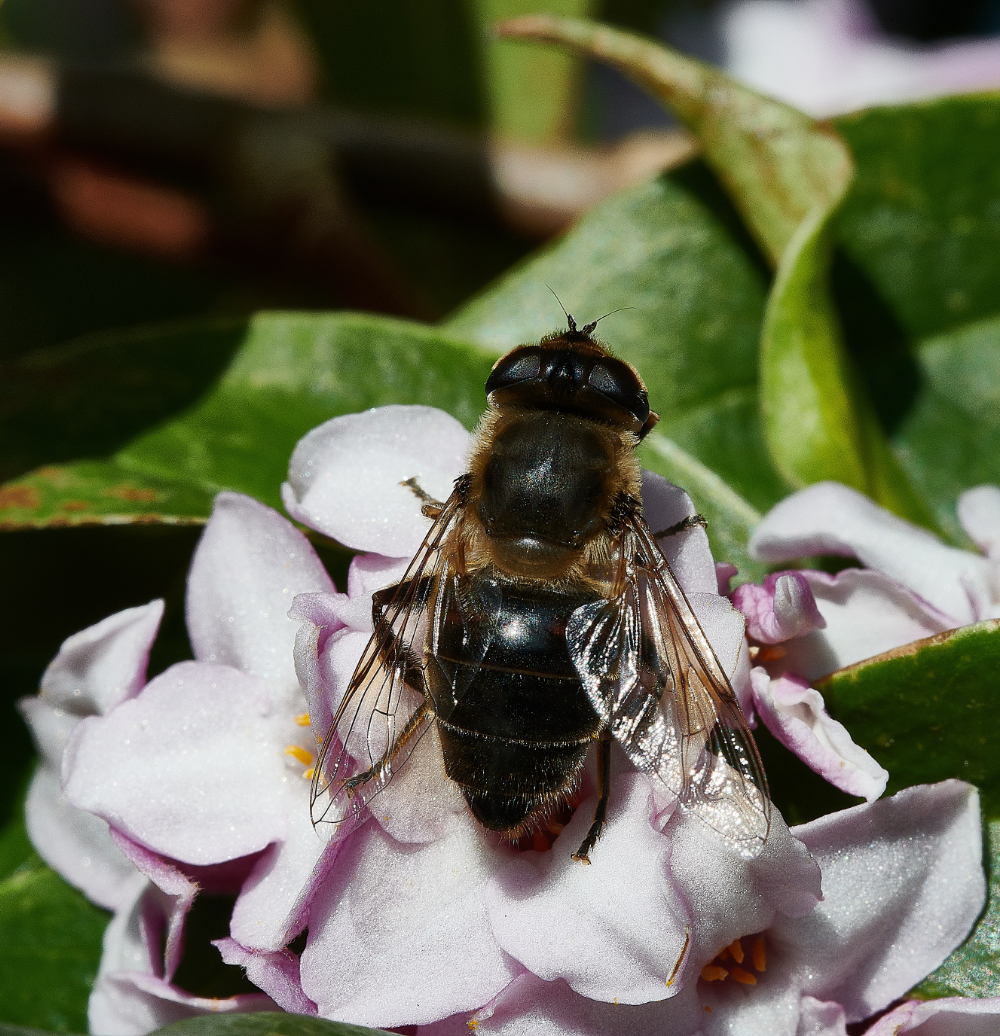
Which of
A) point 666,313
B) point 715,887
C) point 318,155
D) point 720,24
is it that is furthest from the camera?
point 720,24

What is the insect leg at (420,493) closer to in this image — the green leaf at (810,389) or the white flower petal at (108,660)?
the white flower petal at (108,660)

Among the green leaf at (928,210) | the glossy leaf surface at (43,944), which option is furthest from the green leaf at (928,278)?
the glossy leaf surface at (43,944)

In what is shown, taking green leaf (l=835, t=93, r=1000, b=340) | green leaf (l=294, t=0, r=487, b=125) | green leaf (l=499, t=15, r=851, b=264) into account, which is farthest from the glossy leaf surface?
green leaf (l=294, t=0, r=487, b=125)

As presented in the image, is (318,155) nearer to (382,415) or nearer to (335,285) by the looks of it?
(335,285)

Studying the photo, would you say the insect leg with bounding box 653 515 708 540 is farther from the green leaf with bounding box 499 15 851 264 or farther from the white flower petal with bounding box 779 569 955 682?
the green leaf with bounding box 499 15 851 264

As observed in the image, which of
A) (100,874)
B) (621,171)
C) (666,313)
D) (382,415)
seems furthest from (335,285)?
(100,874)

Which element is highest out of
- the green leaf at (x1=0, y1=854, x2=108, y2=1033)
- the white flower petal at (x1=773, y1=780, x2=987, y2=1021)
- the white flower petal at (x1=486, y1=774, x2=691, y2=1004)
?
the white flower petal at (x1=486, y1=774, x2=691, y2=1004)

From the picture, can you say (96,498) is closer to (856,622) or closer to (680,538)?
(680,538)
